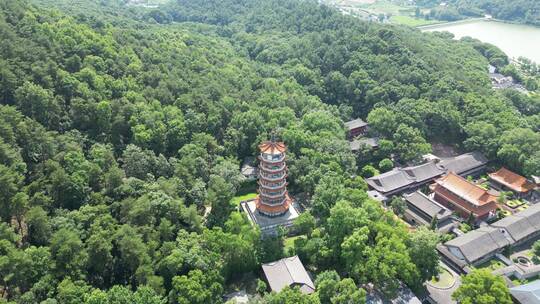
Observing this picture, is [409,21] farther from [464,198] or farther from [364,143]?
[464,198]

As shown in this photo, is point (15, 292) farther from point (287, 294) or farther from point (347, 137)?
point (347, 137)

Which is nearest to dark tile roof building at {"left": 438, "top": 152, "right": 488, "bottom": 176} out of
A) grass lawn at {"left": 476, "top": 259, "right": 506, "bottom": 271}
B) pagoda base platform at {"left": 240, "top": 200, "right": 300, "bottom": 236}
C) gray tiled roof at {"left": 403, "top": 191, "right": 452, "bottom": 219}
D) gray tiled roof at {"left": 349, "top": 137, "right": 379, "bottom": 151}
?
gray tiled roof at {"left": 403, "top": 191, "right": 452, "bottom": 219}

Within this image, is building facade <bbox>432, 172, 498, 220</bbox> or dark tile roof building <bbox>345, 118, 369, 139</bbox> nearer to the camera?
building facade <bbox>432, 172, 498, 220</bbox>

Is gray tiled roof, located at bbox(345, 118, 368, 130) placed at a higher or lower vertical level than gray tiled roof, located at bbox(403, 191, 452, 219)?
higher

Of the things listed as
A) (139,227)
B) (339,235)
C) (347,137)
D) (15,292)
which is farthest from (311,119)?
(15,292)

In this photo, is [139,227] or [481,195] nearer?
[139,227]

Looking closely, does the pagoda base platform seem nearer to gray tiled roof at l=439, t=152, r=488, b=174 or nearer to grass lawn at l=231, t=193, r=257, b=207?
grass lawn at l=231, t=193, r=257, b=207
